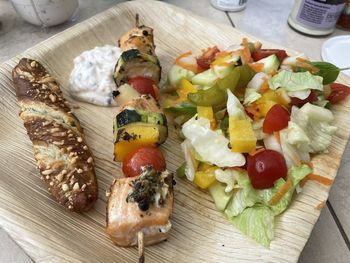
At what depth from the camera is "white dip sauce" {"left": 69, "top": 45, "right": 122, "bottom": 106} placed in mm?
1609

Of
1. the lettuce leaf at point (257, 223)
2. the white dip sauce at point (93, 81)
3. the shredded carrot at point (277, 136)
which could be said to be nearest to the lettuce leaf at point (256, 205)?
the lettuce leaf at point (257, 223)

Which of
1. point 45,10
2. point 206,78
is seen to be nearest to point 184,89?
point 206,78

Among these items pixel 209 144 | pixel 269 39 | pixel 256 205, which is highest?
pixel 209 144

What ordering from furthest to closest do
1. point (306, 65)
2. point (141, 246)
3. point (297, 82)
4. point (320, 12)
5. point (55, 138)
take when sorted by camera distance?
point (320, 12) → point (306, 65) → point (297, 82) → point (55, 138) → point (141, 246)

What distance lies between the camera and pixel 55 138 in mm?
1291

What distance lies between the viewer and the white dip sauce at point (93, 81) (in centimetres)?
161

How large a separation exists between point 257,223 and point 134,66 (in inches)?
32.3

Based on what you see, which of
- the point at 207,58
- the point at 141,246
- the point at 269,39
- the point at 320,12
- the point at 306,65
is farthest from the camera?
the point at 269,39

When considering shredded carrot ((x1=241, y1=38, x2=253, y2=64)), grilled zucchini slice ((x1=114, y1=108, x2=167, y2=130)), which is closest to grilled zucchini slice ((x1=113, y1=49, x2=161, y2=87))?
grilled zucchini slice ((x1=114, y1=108, x2=167, y2=130))

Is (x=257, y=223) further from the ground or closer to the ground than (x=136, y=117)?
closer to the ground

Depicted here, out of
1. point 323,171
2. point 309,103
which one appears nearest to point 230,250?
point 323,171

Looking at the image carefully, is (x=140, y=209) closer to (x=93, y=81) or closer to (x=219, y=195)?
(x=219, y=195)

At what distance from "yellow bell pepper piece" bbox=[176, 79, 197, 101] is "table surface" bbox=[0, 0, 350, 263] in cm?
73

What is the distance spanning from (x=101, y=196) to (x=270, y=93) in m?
0.77
